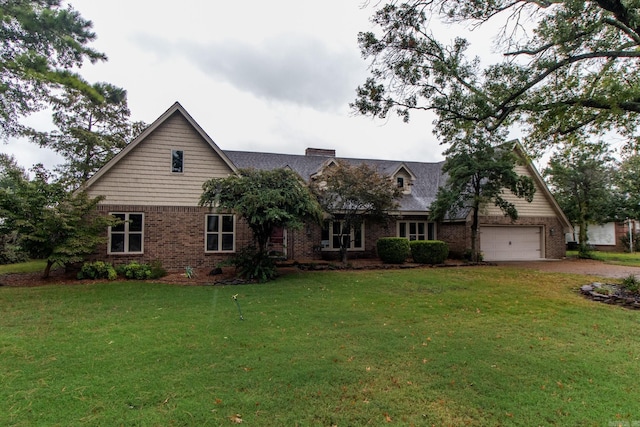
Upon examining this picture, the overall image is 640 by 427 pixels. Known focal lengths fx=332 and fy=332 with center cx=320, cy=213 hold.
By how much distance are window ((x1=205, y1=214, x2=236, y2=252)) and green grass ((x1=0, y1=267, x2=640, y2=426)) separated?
17.7 ft

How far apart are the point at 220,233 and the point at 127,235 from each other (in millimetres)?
3503

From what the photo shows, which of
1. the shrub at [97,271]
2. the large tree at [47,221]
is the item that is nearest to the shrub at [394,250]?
the shrub at [97,271]

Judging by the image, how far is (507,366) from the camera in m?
4.51

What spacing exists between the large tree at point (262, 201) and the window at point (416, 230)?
858 cm

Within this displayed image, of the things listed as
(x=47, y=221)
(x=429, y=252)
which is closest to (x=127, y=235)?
(x=47, y=221)

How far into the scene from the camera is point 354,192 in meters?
14.0

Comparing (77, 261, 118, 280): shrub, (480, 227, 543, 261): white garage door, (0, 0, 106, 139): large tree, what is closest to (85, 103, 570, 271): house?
(77, 261, 118, 280): shrub

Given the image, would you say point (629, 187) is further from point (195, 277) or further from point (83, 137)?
point (83, 137)

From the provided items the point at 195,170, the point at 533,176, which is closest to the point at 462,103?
the point at 195,170

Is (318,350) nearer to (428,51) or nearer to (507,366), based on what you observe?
(507,366)

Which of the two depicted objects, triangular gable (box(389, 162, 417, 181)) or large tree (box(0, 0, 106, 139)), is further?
triangular gable (box(389, 162, 417, 181))

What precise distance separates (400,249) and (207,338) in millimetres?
11865

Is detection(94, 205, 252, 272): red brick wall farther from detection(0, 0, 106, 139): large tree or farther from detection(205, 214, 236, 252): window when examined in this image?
detection(0, 0, 106, 139): large tree

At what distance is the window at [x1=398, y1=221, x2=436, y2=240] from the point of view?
19188 mm
